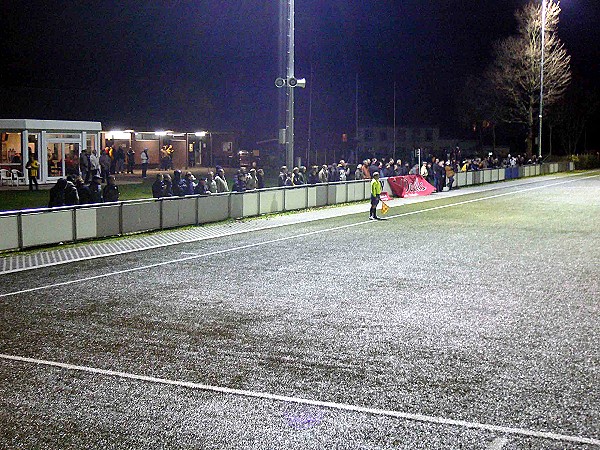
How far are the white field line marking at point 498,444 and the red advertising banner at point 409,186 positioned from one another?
26971 mm

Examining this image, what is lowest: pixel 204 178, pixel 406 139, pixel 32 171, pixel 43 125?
pixel 204 178

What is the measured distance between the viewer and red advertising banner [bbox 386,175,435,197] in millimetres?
33469

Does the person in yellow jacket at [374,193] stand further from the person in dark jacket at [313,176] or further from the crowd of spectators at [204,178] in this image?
the person in dark jacket at [313,176]

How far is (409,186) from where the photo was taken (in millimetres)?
34625

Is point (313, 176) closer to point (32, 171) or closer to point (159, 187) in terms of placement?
point (159, 187)

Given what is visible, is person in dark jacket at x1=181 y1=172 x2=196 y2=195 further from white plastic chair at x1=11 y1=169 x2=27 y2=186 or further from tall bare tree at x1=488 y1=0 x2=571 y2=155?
tall bare tree at x1=488 y1=0 x2=571 y2=155

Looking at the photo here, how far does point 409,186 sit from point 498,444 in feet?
94.4

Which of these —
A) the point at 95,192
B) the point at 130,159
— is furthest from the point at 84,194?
the point at 130,159

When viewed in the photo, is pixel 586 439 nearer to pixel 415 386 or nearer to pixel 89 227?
pixel 415 386

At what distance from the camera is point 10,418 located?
22.5ft

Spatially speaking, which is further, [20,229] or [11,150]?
[11,150]

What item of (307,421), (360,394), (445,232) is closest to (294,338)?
(360,394)

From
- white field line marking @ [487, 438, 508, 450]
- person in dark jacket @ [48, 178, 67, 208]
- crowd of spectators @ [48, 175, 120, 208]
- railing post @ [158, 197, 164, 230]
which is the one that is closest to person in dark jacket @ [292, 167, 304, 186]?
railing post @ [158, 197, 164, 230]

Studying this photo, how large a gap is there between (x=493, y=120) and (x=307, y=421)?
83.3 metres
